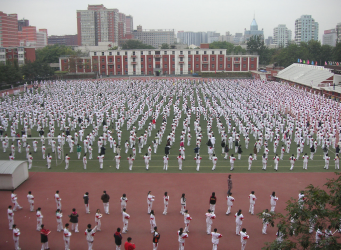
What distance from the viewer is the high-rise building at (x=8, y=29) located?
97.5 metres

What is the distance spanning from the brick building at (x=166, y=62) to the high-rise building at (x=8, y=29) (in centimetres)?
4528

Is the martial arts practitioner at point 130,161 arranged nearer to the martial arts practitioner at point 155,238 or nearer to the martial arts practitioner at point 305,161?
the martial arts practitioner at point 155,238

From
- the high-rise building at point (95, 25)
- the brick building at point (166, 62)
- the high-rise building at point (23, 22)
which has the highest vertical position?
the high-rise building at point (23, 22)

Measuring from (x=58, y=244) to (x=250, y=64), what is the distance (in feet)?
209

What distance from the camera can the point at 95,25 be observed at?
132750mm

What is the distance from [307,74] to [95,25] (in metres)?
104

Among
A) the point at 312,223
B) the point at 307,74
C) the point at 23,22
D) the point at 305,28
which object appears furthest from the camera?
the point at 23,22

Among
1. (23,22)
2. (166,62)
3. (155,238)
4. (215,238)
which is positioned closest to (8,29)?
(166,62)

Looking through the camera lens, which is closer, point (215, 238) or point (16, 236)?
point (215, 238)

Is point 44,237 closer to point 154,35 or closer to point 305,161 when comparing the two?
point 305,161

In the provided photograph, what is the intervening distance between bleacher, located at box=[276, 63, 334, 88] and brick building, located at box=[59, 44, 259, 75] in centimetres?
1064

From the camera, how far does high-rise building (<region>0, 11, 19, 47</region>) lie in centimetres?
9750

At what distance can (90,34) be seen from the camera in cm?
13212

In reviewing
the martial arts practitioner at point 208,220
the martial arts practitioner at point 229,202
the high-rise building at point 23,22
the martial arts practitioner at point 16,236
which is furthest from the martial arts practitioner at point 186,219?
the high-rise building at point 23,22
